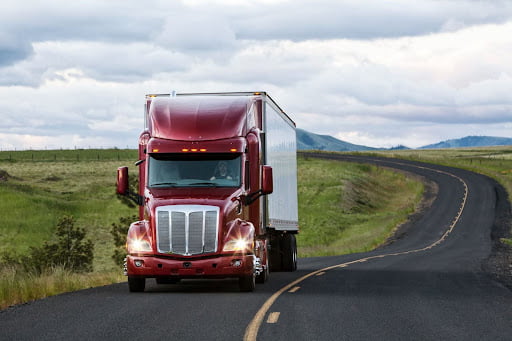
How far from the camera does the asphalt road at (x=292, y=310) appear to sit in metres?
11.1

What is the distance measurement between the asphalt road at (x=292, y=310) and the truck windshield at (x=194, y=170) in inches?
93.0

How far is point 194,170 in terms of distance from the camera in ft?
57.6

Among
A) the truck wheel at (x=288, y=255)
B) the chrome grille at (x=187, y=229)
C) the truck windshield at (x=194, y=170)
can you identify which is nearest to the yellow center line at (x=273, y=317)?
the chrome grille at (x=187, y=229)

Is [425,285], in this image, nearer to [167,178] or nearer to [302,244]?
[167,178]

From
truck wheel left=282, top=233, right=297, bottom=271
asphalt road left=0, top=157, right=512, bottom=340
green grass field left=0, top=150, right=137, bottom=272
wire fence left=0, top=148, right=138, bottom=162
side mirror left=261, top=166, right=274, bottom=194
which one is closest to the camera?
asphalt road left=0, top=157, right=512, bottom=340

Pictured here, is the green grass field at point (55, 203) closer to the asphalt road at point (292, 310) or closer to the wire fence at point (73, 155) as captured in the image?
the wire fence at point (73, 155)

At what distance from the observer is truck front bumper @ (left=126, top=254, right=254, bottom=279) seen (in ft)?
53.9

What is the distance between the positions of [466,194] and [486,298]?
208 ft

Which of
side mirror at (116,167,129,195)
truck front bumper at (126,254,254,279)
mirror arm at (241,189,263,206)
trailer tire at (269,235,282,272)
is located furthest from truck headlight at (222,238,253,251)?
trailer tire at (269,235,282,272)

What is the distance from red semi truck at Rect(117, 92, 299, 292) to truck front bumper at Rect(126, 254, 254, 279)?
2cm

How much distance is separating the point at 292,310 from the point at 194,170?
4948 millimetres

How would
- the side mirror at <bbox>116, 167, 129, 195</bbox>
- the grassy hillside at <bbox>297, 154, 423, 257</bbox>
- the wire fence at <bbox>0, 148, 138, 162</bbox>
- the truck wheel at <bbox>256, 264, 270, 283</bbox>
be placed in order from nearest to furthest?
the side mirror at <bbox>116, 167, 129, 195</bbox> < the truck wheel at <bbox>256, 264, 270, 283</bbox> < the grassy hillside at <bbox>297, 154, 423, 257</bbox> < the wire fence at <bbox>0, 148, 138, 162</bbox>

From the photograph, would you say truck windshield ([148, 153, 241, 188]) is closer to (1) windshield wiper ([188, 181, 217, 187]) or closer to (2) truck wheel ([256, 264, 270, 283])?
(1) windshield wiper ([188, 181, 217, 187])

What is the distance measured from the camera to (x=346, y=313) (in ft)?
43.7
